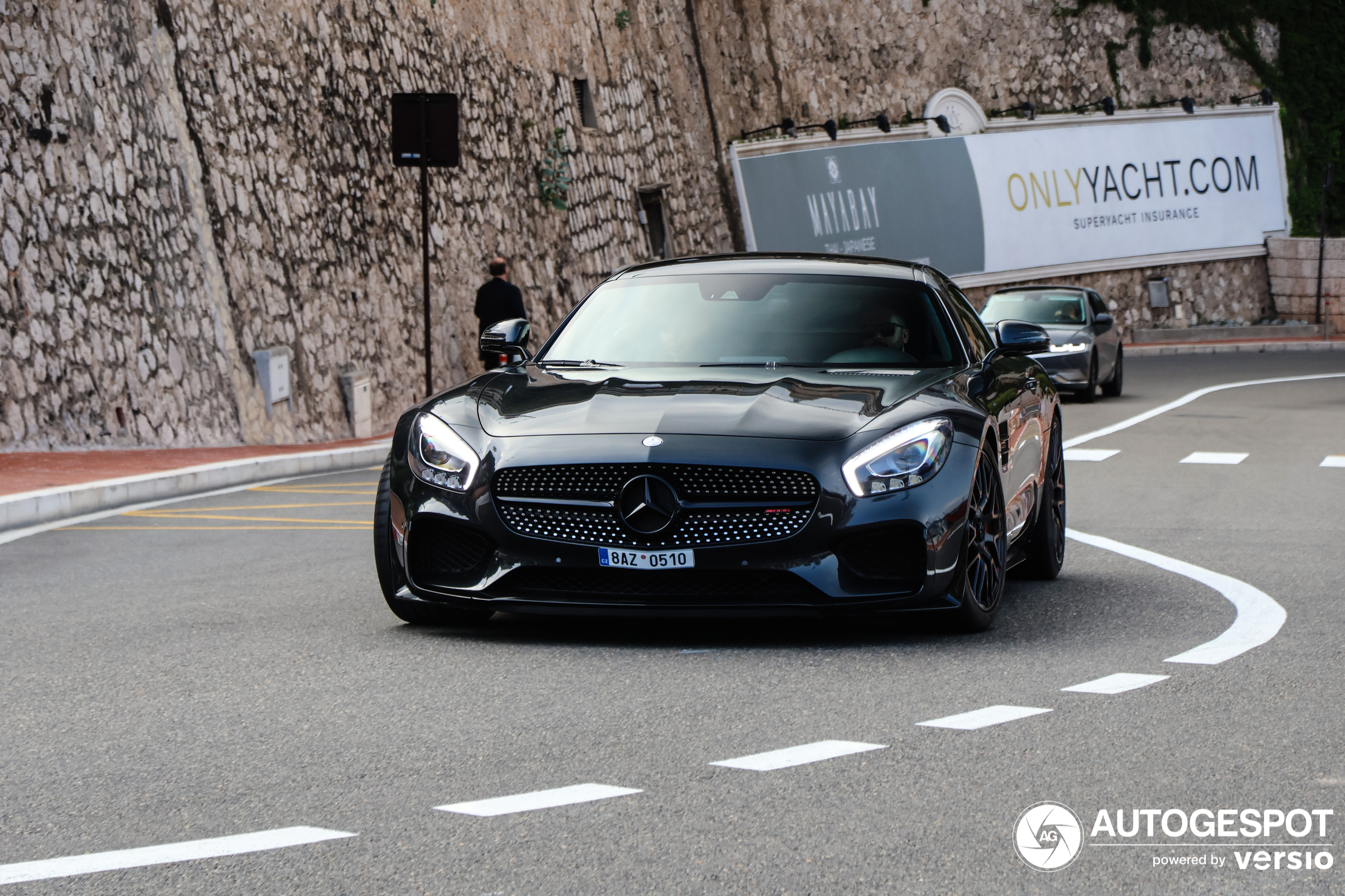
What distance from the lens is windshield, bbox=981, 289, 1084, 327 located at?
79.6 ft

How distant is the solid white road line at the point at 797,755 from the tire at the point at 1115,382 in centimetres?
2027

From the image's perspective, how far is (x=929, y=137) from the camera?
123 ft

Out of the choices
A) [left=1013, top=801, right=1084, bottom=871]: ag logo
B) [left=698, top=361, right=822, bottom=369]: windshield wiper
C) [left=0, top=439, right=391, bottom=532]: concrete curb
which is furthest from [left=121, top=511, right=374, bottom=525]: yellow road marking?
[left=1013, top=801, right=1084, bottom=871]: ag logo

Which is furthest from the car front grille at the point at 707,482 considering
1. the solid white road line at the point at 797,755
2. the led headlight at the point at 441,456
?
the solid white road line at the point at 797,755

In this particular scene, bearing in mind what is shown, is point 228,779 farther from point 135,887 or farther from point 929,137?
point 929,137

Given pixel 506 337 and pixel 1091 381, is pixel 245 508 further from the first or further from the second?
pixel 1091 381

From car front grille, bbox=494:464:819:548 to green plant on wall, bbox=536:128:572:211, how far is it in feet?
67.9

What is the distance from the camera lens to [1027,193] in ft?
128

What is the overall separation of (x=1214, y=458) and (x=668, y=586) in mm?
10198

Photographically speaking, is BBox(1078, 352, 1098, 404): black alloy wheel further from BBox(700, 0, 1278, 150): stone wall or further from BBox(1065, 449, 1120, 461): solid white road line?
BBox(700, 0, 1278, 150): stone wall

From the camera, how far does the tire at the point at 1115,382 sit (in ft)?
79.6

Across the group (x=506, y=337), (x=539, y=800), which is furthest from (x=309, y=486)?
(x=539, y=800)

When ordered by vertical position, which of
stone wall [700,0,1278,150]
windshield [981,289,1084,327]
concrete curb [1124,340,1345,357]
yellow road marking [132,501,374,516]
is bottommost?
concrete curb [1124,340,1345,357]

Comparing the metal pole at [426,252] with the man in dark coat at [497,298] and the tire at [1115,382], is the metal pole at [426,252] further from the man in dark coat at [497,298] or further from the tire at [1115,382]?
the tire at [1115,382]
